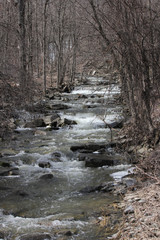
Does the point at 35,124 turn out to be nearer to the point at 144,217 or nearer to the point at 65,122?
the point at 65,122

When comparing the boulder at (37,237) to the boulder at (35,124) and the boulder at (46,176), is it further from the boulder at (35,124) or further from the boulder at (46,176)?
the boulder at (35,124)

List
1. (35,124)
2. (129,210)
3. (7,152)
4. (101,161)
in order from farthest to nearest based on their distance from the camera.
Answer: (35,124) < (7,152) < (101,161) < (129,210)

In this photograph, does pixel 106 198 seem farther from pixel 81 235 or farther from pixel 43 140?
pixel 43 140

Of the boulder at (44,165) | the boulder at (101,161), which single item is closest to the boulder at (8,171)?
the boulder at (44,165)

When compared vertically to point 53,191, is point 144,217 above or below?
above

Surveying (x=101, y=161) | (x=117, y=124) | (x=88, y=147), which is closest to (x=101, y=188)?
(x=101, y=161)

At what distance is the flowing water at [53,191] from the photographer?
526cm

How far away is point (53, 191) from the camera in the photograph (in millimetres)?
7105

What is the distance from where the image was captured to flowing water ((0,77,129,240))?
17.3ft

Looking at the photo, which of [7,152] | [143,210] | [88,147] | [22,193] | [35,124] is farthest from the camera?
[35,124]

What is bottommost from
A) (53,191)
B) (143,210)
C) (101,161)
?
(53,191)

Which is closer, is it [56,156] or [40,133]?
[56,156]

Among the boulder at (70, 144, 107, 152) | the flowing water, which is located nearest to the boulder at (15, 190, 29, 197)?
the flowing water

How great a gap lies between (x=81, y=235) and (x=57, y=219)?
28.8 inches
